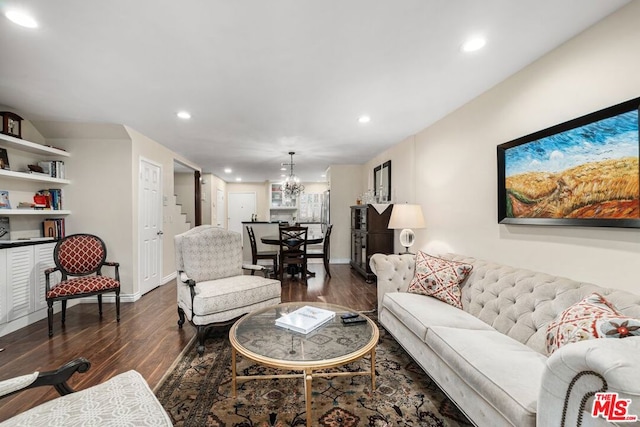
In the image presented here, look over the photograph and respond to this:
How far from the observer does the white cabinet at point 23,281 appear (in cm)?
277

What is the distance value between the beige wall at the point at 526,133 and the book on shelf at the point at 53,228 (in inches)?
191

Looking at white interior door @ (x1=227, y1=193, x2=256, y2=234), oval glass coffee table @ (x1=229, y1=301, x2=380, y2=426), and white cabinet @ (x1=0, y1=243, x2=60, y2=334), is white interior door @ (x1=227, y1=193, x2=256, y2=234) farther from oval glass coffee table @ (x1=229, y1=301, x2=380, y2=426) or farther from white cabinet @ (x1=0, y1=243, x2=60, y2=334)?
oval glass coffee table @ (x1=229, y1=301, x2=380, y2=426)

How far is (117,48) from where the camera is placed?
6.50 feet

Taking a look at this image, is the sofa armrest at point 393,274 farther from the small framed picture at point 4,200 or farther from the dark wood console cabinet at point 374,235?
the small framed picture at point 4,200

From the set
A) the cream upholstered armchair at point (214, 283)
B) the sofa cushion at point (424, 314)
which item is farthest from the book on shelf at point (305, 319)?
the cream upholstered armchair at point (214, 283)

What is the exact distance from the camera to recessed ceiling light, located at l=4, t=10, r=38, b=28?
1649 millimetres

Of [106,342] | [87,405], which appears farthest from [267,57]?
[106,342]

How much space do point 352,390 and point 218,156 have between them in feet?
16.1

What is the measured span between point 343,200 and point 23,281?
532 centimetres

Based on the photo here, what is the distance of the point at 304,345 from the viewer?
66.6 inches

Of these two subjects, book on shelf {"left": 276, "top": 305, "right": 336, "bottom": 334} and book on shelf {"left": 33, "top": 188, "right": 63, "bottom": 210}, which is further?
book on shelf {"left": 33, "top": 188, "right": 63, "bottom": 210}

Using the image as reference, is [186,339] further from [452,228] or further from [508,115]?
[508,115]

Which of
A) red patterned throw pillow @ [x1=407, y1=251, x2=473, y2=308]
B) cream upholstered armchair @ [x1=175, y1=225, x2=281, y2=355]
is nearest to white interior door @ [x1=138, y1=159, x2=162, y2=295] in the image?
cream upholstered armchair @ [x1=175, y1=225, x2=281, y2=355]

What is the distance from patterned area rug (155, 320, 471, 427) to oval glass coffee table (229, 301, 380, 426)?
0.10 metres
